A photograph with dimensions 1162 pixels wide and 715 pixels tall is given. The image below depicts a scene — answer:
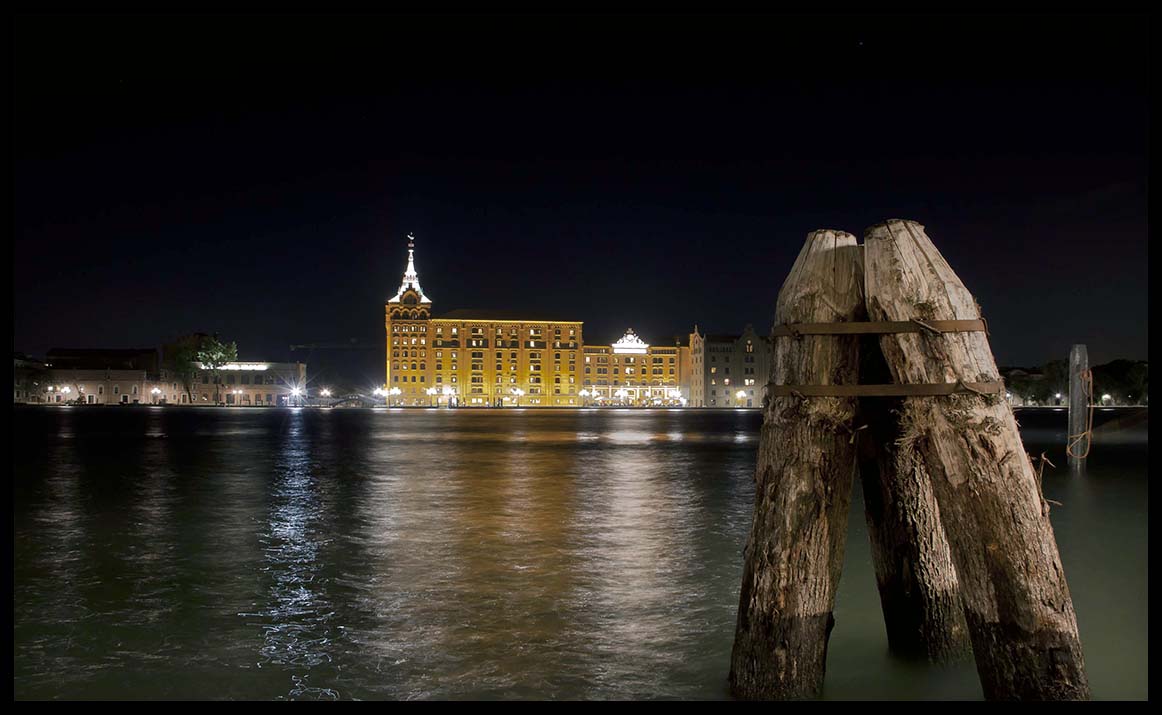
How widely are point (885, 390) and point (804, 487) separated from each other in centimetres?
85

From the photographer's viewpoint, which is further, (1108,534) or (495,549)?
(1108,534)

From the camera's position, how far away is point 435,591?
11.0m

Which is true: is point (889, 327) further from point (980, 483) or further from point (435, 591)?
point (435, 591)

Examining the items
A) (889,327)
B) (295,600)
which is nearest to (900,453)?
(889,327)

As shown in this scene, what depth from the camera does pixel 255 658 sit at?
8219mm

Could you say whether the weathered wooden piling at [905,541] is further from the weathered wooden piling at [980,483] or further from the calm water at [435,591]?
the weathered wooden piling at [980,483]

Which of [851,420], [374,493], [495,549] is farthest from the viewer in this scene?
[374,493]

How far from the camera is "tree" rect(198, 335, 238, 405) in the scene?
190 m

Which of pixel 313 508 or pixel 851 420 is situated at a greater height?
pixel 851 420

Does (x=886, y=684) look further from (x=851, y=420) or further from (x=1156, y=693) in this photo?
(x=851, y=420)

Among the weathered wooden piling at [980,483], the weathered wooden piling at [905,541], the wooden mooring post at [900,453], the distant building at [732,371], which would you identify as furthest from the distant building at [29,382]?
the weathered wooden piling at [980,483]

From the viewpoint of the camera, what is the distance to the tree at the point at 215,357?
624 feet
